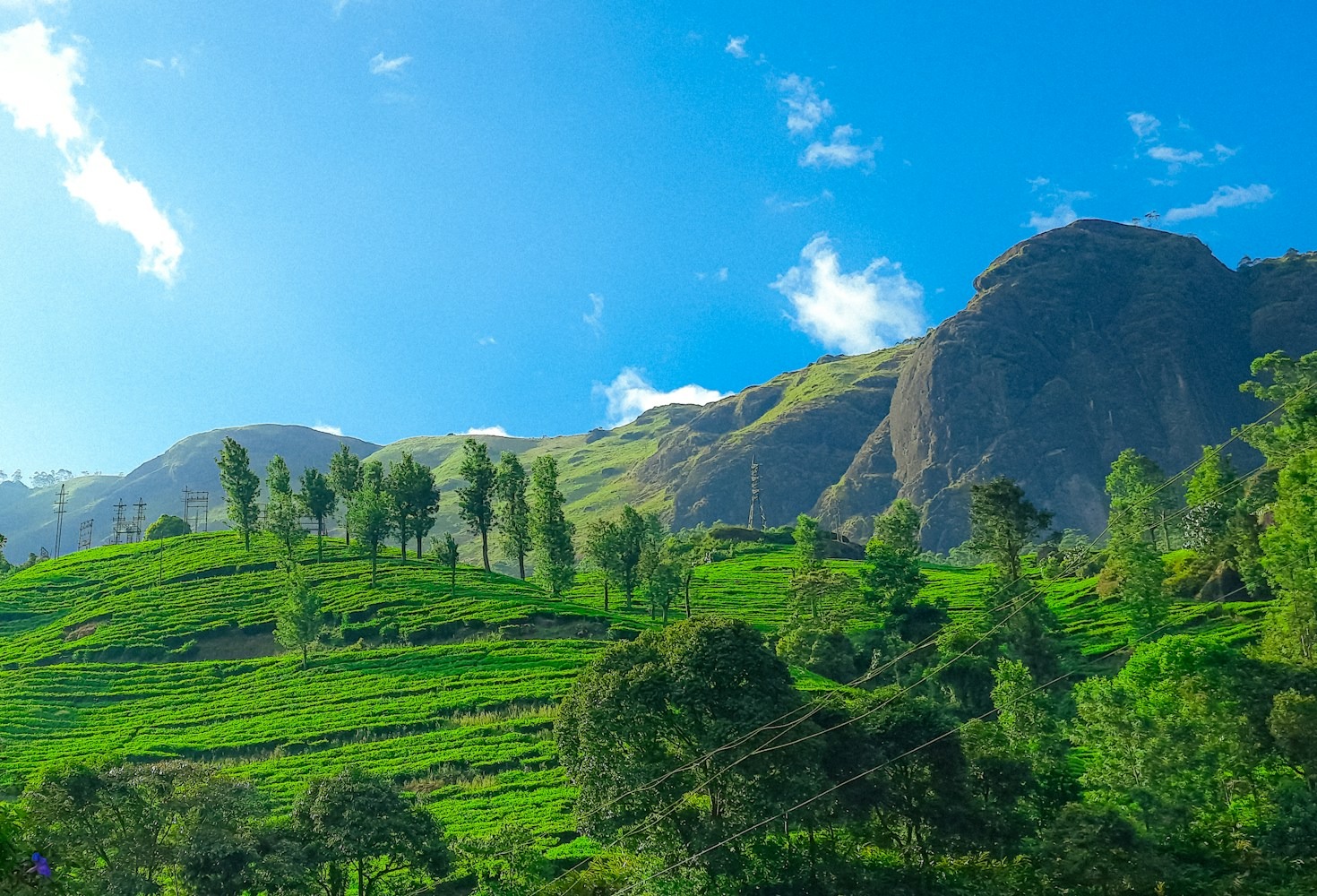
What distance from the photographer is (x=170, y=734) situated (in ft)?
227

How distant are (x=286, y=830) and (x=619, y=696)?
44.1ft

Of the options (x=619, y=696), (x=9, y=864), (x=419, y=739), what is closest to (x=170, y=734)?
(x=419, y=739)

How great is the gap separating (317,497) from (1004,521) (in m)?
82.0

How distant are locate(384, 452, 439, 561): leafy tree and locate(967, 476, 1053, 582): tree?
61910 millimetres

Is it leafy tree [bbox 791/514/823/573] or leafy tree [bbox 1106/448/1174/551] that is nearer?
leafy tree [bbox 1106/448/1174/551]

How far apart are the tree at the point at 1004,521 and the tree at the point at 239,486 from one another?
302 ft

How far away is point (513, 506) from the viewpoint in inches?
4264

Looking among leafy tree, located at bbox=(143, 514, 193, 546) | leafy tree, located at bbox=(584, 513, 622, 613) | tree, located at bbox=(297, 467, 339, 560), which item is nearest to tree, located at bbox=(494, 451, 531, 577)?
leafy tree, located at bbox=(584, 513, 622, 613)

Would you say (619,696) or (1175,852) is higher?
(619,696)

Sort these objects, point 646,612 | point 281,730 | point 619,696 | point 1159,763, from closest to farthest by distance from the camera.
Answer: point 619,696, point 1159,763, point 281,730, point 646,612

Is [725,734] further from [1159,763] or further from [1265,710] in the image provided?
[1265,710]

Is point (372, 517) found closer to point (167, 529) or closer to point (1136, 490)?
point (167, 529)

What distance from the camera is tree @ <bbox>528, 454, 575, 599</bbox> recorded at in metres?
101

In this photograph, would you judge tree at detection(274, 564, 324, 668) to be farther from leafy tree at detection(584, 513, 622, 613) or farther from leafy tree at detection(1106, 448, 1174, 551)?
leafy tree at detection(1106, 448, 1174, 551)
